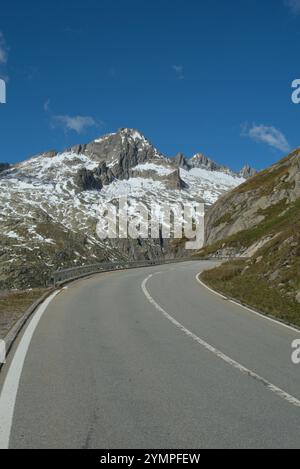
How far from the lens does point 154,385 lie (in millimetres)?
7688

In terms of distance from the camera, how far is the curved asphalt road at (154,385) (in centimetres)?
564

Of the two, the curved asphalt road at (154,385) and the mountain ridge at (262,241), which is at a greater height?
the mountain ridge at (262,241)

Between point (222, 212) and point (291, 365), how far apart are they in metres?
75.7

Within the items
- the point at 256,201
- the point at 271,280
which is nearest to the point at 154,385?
the point at 271,280

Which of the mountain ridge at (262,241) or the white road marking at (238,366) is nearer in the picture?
the white road marking at (238,366)

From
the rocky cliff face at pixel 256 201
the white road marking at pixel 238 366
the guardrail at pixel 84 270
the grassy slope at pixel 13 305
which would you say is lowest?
the white road marking at pixel 238 366

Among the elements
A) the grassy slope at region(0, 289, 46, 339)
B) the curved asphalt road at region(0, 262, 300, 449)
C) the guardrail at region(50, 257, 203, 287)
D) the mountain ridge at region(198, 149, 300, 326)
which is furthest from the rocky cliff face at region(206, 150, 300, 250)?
the curved asphalt road at region(0, 262, 300, 449)

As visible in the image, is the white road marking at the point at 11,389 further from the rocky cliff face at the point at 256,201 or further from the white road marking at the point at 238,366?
the rocky cliff face at the point at 256,201

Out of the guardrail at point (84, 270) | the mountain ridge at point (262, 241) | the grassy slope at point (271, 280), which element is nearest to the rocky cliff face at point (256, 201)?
the mountain ridge at point (262, 241)

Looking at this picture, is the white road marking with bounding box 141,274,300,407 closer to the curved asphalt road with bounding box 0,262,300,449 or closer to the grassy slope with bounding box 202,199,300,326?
the curved asphalt road with bounding box 0,262,300,449

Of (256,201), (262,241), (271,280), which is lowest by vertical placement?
(271,280)

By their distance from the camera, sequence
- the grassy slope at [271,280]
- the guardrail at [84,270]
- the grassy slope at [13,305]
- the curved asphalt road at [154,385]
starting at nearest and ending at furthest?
1. the curved asphalt road at [154,385]
2. the grassy slope at [13,305]
3. the grassy slope at [271,280]
4. the guardrail at [84,270]

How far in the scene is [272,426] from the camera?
236 inches

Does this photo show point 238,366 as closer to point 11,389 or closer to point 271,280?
point 11,389
